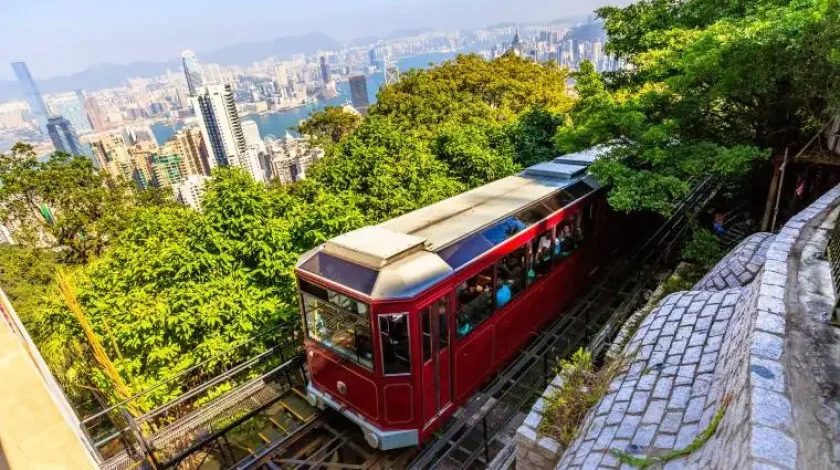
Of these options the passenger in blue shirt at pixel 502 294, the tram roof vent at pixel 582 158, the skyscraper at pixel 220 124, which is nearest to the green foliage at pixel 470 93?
the tram roof vent at pixel 582 158

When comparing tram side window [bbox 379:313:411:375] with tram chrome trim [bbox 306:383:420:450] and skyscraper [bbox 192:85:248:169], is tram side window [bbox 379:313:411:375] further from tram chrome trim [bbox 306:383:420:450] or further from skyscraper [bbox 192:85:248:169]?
skyscraper [bbox 192:85:248:169]

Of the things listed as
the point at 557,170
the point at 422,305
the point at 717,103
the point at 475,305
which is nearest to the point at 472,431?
the point at 475,305

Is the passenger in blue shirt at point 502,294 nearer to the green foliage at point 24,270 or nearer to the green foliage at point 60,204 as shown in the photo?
the green foliage at point 60,204

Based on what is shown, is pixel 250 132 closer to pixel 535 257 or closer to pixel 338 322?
pixel 535 257

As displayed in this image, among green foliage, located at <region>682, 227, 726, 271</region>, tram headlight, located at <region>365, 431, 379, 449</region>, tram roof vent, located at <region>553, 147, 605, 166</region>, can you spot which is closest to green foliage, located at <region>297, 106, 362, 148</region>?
tram roof vent, located at <region>553, 147, 605, 166</region>

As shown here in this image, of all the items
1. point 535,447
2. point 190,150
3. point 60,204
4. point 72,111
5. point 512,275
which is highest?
point 512,275
